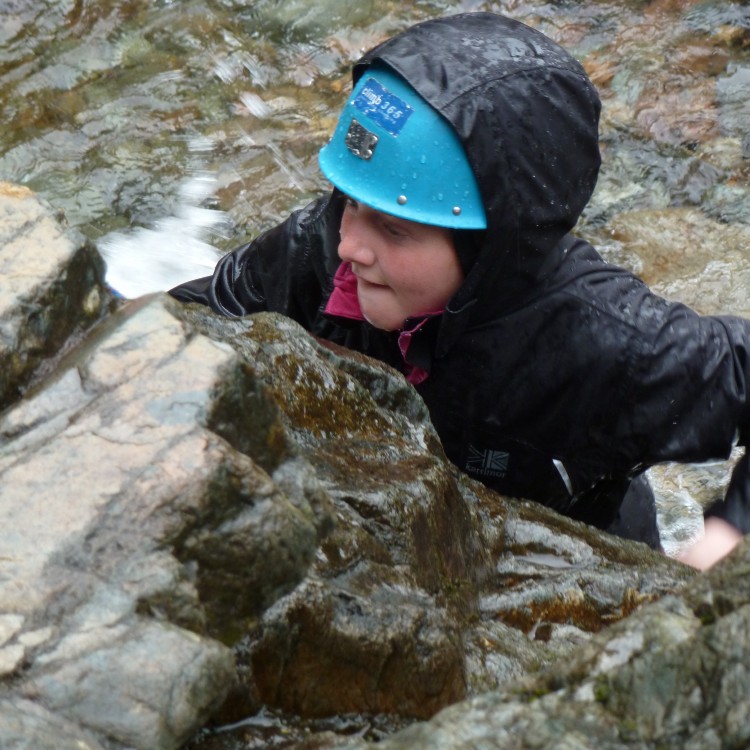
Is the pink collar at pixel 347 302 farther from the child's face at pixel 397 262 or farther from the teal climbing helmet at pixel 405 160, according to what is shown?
the teal climbing helmet at pixel 405 160

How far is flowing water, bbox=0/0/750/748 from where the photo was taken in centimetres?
563

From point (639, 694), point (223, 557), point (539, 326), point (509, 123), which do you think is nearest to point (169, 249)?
point (539, 326)

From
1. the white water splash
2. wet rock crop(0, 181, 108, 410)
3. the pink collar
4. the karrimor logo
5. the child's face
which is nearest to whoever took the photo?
wet rock crop(0, 181, 108, 410)

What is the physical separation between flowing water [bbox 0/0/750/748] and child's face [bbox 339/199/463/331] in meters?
2.15

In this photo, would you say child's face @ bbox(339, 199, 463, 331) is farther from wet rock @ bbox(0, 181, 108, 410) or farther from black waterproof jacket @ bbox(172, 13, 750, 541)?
wet rock @ bbox(0, 181, 108, 410)

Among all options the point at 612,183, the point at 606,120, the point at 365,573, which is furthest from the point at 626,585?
the point at 606,120

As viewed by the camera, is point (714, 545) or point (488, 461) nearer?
point (714, 545)

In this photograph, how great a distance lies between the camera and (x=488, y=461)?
11.8 feet

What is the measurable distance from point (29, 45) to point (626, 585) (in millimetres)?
5227

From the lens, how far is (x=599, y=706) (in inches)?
56.7

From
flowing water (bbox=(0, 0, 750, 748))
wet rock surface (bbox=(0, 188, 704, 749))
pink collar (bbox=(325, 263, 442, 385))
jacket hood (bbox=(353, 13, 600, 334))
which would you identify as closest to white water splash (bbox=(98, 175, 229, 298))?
flowing water (bbox=(0, 0, 750, 748))

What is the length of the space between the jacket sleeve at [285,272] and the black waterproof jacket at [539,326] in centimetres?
1

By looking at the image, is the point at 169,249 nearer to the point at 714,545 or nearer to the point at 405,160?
the point at 405,160

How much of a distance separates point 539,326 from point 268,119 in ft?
11.4
